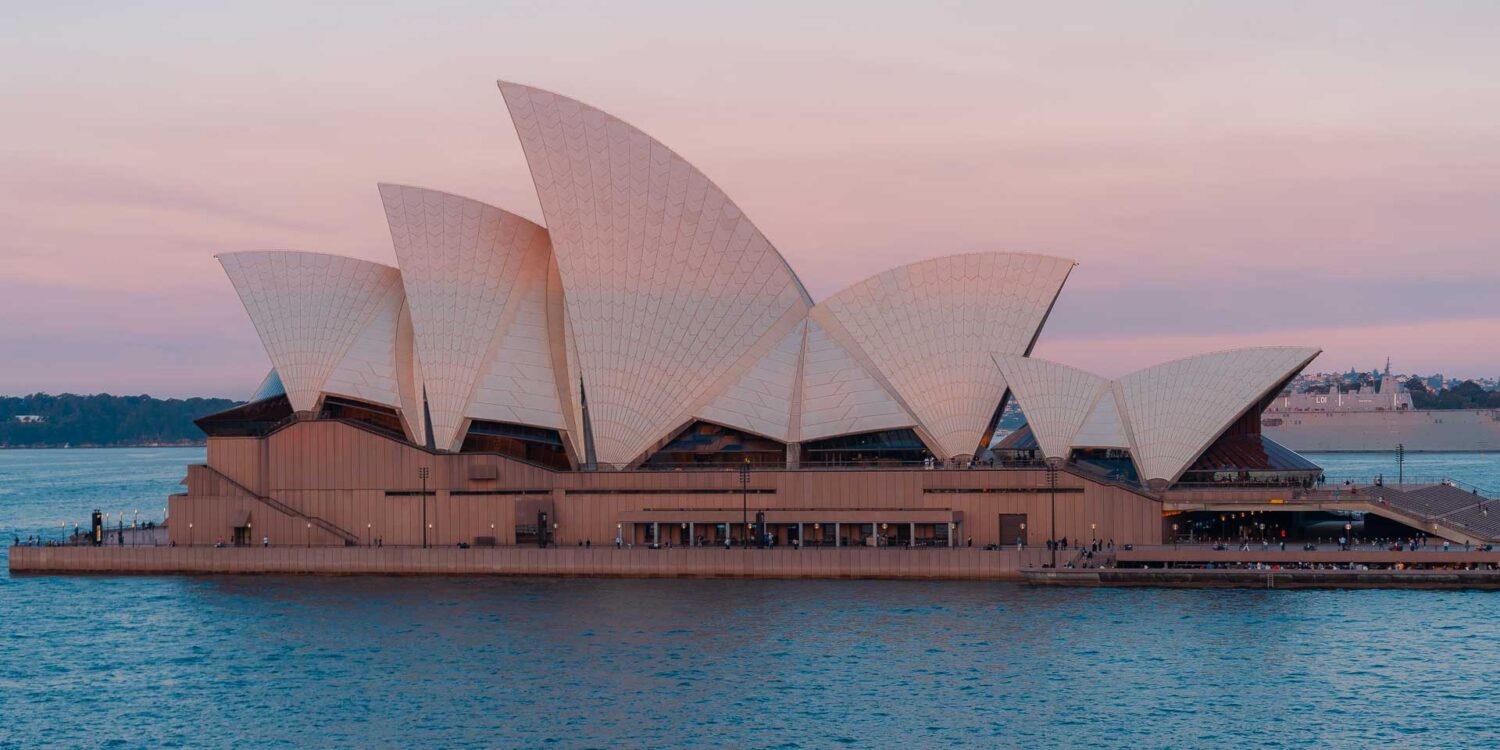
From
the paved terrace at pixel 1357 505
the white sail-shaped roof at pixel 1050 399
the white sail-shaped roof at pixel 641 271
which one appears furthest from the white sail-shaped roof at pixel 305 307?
the paved terrace at pixel 1357 505

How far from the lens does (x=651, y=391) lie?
63.5 m

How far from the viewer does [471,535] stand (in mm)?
62781

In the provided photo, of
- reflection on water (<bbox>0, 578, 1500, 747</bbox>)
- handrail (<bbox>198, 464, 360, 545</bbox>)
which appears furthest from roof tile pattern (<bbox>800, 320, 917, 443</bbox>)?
handrail (<bbox>198, 464, 360, 545</bbox>)

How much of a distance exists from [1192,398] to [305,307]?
36.6 metres

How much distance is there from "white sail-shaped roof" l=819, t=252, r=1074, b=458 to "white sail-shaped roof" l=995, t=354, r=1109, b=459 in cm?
118

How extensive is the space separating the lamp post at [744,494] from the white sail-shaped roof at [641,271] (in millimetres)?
3758

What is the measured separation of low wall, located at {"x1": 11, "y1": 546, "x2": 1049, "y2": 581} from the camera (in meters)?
57.3

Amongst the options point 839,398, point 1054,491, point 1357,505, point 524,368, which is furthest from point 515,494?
point 1357,505

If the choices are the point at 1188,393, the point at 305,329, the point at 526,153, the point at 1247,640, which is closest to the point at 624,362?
the point at 526,153

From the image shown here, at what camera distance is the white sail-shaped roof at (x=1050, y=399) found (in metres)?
61.9

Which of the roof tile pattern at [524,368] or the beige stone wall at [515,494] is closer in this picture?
the beige stone wall at [515,494]

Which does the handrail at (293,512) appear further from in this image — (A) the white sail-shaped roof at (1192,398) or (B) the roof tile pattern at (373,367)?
(A) the white sail-shaped roof at (1192,398)

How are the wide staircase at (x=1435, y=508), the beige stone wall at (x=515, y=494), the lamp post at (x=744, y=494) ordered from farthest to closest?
the lamp post at (x=744, y=494) < the beige stone wall at (x=515, y=494) < the wide staircase at (x=1435, y=508)

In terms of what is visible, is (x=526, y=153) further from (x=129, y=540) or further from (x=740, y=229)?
(x=129, y=540)
